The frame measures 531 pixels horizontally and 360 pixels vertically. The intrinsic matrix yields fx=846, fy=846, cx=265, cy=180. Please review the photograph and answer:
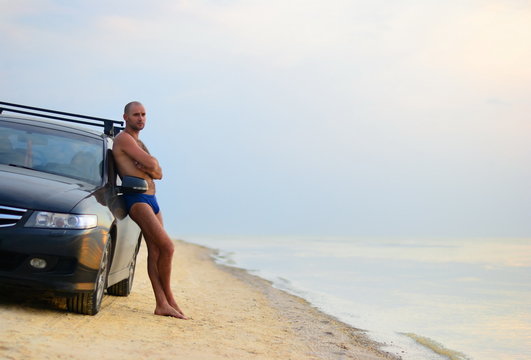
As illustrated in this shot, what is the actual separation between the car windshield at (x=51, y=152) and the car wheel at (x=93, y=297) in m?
0.84

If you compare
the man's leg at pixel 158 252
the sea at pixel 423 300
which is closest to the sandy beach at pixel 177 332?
the man's leg at pixel 158 252

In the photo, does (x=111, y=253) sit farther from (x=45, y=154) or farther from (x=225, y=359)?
(x=225, y=359)

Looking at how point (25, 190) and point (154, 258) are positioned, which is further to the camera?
point (154, 258)

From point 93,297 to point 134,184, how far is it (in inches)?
43.4

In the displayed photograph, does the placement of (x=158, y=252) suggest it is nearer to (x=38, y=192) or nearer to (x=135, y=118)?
(x=135, y=118)

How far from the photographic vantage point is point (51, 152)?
8.18 metres

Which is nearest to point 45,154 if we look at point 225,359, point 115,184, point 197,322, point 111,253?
point 115,184

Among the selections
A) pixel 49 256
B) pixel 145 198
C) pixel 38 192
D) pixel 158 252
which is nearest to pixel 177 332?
pixel 158 252

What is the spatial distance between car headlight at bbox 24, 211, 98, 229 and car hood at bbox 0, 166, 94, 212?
5 centimetres

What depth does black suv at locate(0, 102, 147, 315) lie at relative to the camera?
22.3 feet

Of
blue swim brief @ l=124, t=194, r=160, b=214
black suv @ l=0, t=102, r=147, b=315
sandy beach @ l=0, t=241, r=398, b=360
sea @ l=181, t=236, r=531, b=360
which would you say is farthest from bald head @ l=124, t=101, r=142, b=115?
sea @ l=181, t=236, r=531, b=360

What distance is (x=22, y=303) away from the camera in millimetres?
7594

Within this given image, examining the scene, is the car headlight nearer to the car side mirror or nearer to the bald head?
the car side mirror

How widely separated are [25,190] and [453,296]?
10.2 m
